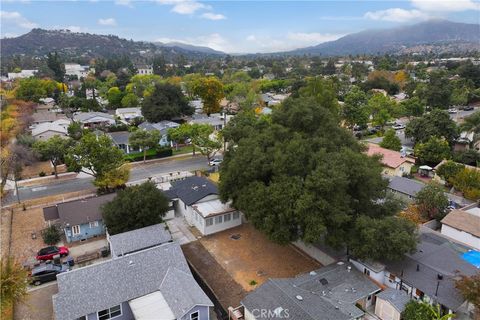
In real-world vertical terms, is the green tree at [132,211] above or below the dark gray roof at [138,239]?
above

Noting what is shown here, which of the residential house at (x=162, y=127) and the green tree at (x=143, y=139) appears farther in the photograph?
the residential house at (x=162, y=127)

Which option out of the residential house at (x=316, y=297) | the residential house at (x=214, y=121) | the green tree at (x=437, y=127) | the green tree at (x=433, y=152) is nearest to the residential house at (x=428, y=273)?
the residential house at (x=316, y=297)

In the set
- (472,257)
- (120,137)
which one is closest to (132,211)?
(472,257)

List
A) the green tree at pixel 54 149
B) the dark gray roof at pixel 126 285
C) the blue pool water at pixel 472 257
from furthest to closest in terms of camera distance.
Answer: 1. the green tree at pixel 54 149
2. the blue pool water at pixel 472 257
3. the dark gray roof at pixel 126 285

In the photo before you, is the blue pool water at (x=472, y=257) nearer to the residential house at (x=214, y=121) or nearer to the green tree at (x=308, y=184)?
A: the green tree at (x=308, y=184)

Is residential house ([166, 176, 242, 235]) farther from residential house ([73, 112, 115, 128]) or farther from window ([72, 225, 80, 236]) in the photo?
residential house ([73, 112, 115, 128])

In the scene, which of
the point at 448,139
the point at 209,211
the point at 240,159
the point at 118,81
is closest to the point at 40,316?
the point at 209,211

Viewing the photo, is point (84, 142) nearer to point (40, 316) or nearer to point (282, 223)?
point (40, 316)
